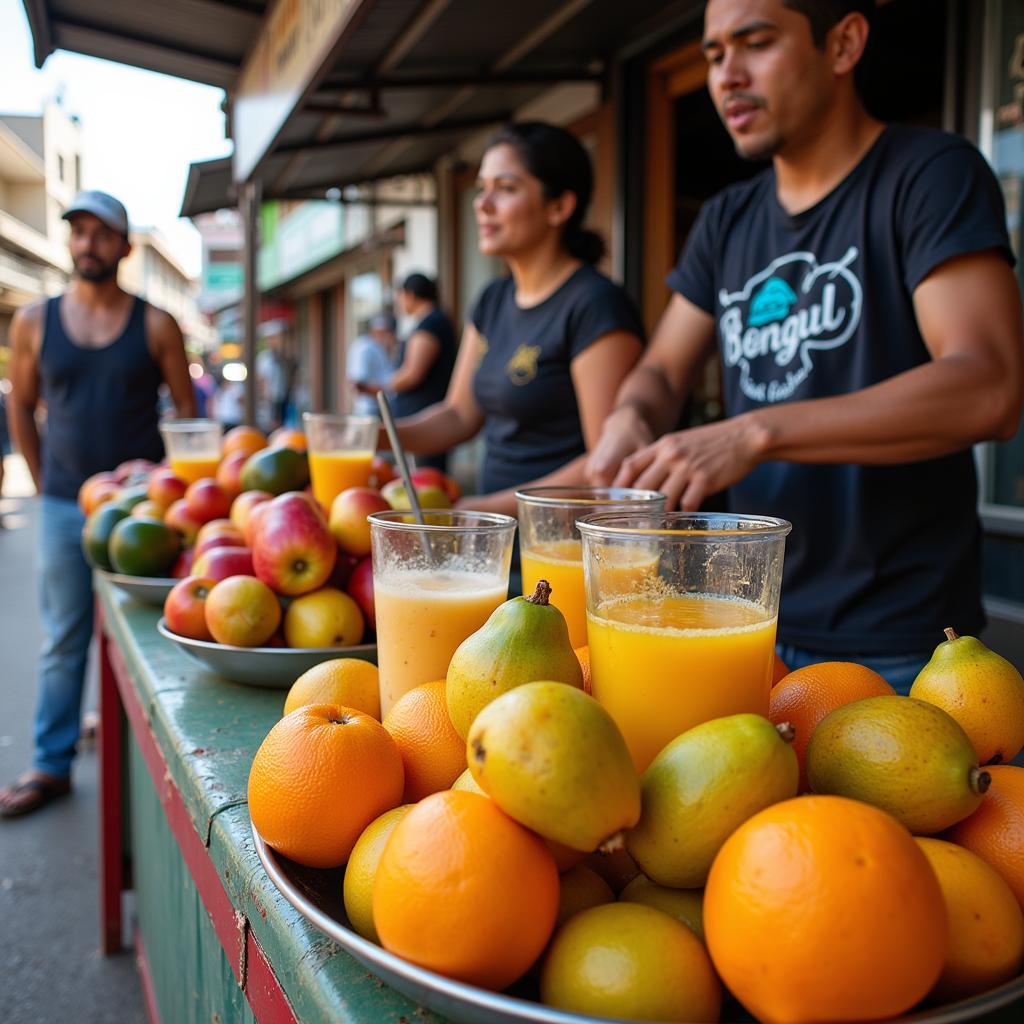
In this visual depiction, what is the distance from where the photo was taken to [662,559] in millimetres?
811

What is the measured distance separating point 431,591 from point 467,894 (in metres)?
0.51

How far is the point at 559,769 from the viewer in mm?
636

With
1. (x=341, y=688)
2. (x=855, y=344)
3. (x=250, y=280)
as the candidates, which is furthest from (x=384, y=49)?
(x=341, y=688)

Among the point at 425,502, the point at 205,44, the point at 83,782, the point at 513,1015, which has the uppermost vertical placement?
the point at 205,44

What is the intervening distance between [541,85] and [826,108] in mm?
3903

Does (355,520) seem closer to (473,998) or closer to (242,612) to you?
(242,612)

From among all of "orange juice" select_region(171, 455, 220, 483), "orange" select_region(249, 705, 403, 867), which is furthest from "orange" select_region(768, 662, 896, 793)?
"orange juice" select_region(171, 455, 220, 483)

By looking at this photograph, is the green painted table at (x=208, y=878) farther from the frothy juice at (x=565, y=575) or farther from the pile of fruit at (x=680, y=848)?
the frothy juice at (x=565, y=575)

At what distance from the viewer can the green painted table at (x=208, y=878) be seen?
0.73m

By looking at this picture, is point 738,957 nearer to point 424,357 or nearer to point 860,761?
point 860,761

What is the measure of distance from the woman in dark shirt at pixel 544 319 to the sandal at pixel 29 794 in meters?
2.06

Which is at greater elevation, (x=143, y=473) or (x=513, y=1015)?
(x=143, y=473)

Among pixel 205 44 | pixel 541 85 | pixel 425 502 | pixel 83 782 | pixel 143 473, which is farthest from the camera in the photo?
pixel 541 85

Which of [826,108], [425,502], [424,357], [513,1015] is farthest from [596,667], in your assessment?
[424,357]
